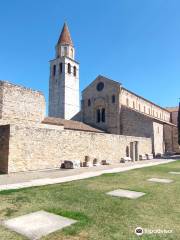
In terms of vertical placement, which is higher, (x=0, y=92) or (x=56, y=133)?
(x=0, y=92)

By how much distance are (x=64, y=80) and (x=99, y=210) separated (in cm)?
4131

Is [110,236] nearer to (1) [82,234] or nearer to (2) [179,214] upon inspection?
(1) [82,234]

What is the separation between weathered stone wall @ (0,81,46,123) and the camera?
17062mm

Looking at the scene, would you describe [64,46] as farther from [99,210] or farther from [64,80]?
[99,210]

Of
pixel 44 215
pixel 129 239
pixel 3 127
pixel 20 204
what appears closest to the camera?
pixel 129 239

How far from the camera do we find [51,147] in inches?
608

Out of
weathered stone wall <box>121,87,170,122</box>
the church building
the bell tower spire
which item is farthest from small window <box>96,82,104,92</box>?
the bell tower spire

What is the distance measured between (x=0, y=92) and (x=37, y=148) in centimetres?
585

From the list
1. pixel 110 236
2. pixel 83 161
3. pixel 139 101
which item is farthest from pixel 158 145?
pixel 110 236

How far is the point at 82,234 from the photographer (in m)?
3.68

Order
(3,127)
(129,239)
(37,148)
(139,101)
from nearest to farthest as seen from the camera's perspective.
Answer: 1. (129,239)
2. (3,127)
3. (37,148)
4. (139,101)

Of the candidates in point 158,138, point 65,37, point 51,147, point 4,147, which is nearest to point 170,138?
point 158,138

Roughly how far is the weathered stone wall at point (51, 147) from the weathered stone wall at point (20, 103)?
6.60 feet

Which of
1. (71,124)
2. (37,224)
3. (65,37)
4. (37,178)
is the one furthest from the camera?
(65,37)
